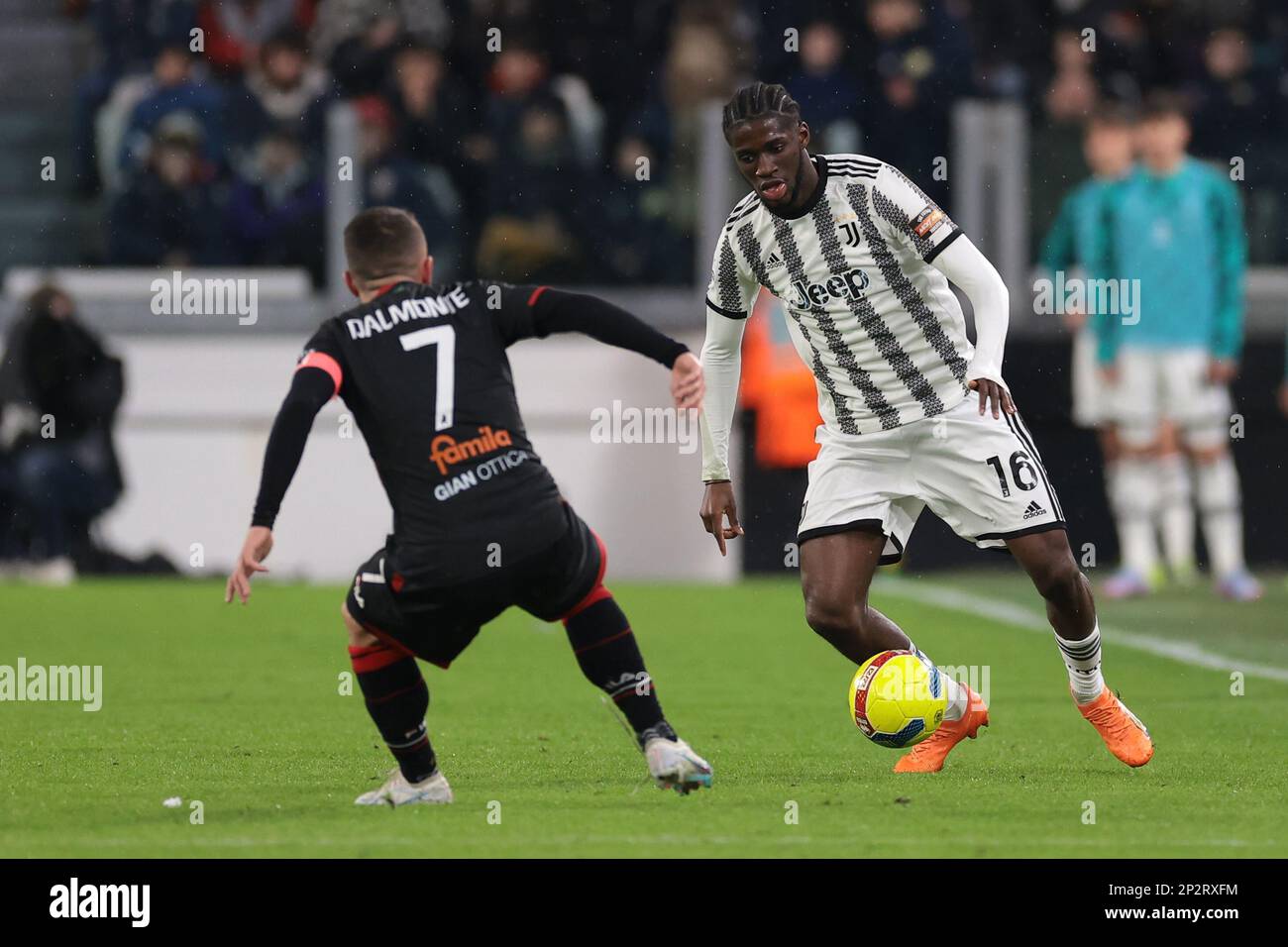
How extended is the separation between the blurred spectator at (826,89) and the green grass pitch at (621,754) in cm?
344

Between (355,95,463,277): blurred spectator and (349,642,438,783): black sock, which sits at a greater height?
(355,95,463,277): blurred spectator

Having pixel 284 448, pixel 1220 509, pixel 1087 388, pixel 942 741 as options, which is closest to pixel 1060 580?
pixel 942 741

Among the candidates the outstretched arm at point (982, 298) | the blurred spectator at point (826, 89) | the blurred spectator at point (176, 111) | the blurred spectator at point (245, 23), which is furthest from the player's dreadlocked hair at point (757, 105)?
the blurred spectator at point (245, 23)

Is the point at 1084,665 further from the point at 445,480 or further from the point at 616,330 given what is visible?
the point at 445,480

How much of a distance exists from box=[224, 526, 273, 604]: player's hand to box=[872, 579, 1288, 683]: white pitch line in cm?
466

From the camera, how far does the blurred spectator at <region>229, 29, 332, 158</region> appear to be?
1422 cm

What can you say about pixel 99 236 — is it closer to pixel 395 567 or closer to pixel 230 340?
pixel 230 340

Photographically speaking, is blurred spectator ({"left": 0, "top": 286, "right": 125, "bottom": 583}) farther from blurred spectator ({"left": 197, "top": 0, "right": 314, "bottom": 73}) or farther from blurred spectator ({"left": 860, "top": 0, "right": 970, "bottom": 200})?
blurred spectator ({"left": 860, "top": 0, "right": 970, "bottom": 200})

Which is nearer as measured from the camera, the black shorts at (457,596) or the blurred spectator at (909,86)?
the black shorts at (457,596)

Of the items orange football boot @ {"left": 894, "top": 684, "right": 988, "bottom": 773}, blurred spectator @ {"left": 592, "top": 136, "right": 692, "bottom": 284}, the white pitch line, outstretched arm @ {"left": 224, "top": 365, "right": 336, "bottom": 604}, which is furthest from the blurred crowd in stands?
outstretched arm @ {"left": 224, "top": 365, "right": 336, "bottom": 604}

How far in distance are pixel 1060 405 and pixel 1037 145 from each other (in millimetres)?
1589

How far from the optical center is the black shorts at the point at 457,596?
18.3ft

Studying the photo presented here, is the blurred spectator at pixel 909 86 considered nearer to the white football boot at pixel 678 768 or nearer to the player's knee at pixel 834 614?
the player's knee at pixel 834 614

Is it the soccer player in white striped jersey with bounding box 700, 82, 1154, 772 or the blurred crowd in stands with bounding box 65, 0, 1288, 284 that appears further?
the blurred crowd in stands with bounding box 65, 0, 1288, 284
